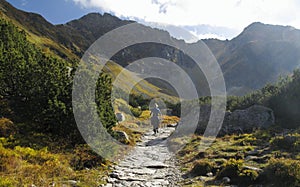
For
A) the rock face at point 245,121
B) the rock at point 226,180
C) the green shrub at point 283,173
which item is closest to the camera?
the green shrub at point 283,173

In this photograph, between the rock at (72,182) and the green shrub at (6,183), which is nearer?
the green shrub at (6,183)

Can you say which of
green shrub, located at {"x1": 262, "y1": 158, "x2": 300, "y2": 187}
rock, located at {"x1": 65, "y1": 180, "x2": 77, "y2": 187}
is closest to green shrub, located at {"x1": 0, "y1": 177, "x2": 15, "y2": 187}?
rock, located at {"x1": 65, "y1": 180, "x2": 77, "y2": 187}

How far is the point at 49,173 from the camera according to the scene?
1145 centimetres

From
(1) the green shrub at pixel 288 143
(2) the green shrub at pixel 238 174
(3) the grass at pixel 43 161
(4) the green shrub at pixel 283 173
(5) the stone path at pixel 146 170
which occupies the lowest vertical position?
(5) the stone path at pixel 146 170

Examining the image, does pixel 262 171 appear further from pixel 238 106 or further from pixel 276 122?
pixel 238 106

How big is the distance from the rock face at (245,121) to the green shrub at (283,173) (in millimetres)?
15947

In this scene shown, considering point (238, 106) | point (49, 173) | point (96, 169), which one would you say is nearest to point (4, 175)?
point (49, 173)

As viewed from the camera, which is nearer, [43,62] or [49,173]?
[49,173]

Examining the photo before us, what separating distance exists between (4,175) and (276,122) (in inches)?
1012

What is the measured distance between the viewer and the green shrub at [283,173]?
1023cm

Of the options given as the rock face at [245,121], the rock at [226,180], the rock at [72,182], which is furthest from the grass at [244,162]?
Result: the rock face at [245,121]

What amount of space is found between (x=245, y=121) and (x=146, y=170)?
17.3 meters

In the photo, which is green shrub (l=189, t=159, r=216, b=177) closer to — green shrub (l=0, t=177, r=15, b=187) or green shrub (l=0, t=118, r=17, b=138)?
green shrub (l=0, t=177, r=15, b=187)

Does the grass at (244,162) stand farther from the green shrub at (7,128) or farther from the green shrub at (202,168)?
the green shrub at (7,128)
